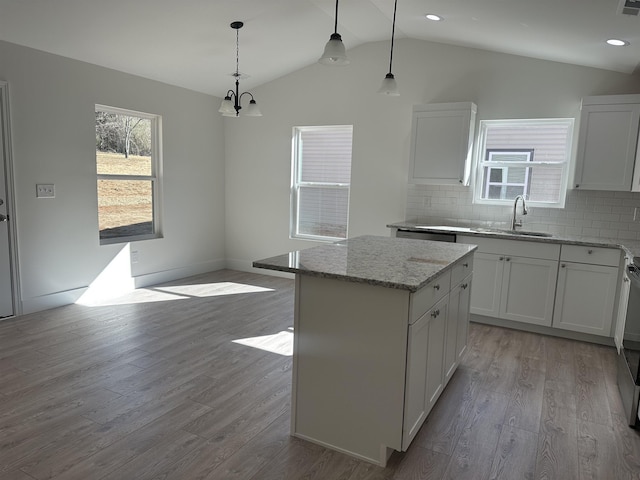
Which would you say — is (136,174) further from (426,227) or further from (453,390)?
(453,390)

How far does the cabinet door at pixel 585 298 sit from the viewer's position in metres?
3.70

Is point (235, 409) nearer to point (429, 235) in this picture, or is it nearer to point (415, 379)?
point (415, 379)

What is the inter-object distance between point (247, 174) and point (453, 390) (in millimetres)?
4181

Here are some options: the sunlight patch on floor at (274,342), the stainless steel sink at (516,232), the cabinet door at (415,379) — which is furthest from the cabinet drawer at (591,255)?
the sunlight patch on floor at (274,342)

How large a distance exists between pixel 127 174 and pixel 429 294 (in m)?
4.02

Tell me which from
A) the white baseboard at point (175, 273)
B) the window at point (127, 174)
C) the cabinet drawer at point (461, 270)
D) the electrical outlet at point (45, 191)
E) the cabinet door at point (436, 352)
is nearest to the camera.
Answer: the cabinet door at point (436, 352)

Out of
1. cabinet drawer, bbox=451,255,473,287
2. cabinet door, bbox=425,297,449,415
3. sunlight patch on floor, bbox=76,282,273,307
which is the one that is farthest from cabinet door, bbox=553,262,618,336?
sunlight patch on floor, bbox=76,282,273,307

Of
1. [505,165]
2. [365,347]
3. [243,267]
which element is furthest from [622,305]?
[243,267]

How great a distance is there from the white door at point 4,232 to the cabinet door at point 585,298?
4.81 meters

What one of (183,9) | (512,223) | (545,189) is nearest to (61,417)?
(183,9)

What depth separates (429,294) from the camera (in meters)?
2.20

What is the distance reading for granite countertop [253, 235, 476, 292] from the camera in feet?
6.59

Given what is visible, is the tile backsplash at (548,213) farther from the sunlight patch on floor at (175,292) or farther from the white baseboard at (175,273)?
the white baseboard at (175,273)

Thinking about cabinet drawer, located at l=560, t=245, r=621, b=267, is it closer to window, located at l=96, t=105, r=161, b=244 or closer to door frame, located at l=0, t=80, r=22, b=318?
window, located at l=96, t=105, r=161, b=244
